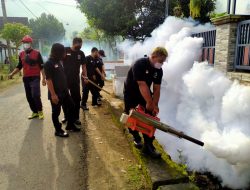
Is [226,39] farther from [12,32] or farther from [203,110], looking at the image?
[12,32]

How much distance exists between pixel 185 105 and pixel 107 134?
3.03 m

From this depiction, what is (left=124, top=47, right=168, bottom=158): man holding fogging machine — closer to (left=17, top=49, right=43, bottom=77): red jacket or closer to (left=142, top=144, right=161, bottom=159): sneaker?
(left=142, top=144, right=161, bottom=159): sneaker

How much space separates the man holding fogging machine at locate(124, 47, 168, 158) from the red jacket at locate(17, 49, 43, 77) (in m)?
2.93

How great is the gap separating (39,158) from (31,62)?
2.78 metres

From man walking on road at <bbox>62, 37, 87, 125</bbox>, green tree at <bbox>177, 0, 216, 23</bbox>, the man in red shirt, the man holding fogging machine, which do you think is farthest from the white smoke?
the man in red shirt

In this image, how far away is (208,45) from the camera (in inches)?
308

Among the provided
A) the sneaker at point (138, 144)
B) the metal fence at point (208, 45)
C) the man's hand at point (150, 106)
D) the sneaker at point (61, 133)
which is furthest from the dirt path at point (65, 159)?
the metal fence at point (208, 45)

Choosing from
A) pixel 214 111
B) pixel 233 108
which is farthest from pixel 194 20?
pixel 233 108

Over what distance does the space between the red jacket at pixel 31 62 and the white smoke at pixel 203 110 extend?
3.75 m

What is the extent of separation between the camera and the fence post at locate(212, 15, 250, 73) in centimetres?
Result: 615

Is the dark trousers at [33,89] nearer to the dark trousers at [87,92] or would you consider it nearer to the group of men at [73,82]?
the group of men at [73,82]

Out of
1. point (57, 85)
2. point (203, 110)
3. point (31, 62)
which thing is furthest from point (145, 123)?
point (31, 62)

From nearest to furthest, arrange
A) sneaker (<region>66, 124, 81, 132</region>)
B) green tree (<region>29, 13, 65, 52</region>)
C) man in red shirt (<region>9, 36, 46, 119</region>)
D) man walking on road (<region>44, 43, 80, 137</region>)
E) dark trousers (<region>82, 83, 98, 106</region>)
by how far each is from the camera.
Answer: man walking on road (<region>44, 43, 80, 137</region>) → sneaker (<region>66, 124, 81, 132</region>) → man in red shirt (<region>9, 36, 46, 119</region>) → dark trousers (<region>82, 83, 98, 106</region>) → green tree (<region>29, 13, 65, 52</region>)

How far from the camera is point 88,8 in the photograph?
43.8ft
